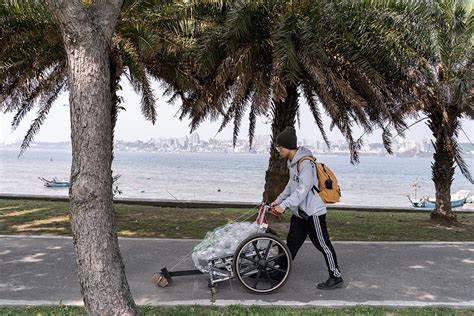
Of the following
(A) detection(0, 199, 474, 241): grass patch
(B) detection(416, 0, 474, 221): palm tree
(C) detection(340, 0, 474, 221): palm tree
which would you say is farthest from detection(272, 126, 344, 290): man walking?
(B) detection(416, 0, 474, 221): palm tree

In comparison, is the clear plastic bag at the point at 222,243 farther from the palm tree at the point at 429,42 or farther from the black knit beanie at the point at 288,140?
the palm tree at the point at 429,42

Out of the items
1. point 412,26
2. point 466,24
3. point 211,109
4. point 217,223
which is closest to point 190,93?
point 211,109

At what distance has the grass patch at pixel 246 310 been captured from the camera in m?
4.31

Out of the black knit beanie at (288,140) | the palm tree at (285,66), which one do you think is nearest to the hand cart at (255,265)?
the black knit beanie at (288,140)

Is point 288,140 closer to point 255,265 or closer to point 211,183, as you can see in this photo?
point 255,265

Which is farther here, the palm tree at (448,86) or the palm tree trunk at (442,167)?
the palm tree trunk at (442,167)

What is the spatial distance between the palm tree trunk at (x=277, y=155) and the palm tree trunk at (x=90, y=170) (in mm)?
6429

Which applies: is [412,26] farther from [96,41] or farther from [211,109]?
[96,41]

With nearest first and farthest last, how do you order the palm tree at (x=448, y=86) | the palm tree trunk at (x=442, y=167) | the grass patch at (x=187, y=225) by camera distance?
the grass patch at (x=187, y=225) < the palm tree at (x=448, y=86) < the palm tree trunk at (x=442, y=167)

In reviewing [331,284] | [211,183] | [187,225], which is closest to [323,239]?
[331,284]

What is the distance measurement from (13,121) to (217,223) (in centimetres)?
643

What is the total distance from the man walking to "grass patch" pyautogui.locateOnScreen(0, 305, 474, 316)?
77 cm

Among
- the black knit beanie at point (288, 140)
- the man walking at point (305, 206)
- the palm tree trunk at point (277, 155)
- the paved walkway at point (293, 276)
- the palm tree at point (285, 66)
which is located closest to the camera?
the paved walkway at point (293, 276)

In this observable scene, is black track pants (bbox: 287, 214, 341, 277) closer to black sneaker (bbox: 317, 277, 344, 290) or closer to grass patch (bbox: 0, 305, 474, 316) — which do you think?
black sneaker (bbox: 317, 277, 344, 290)
